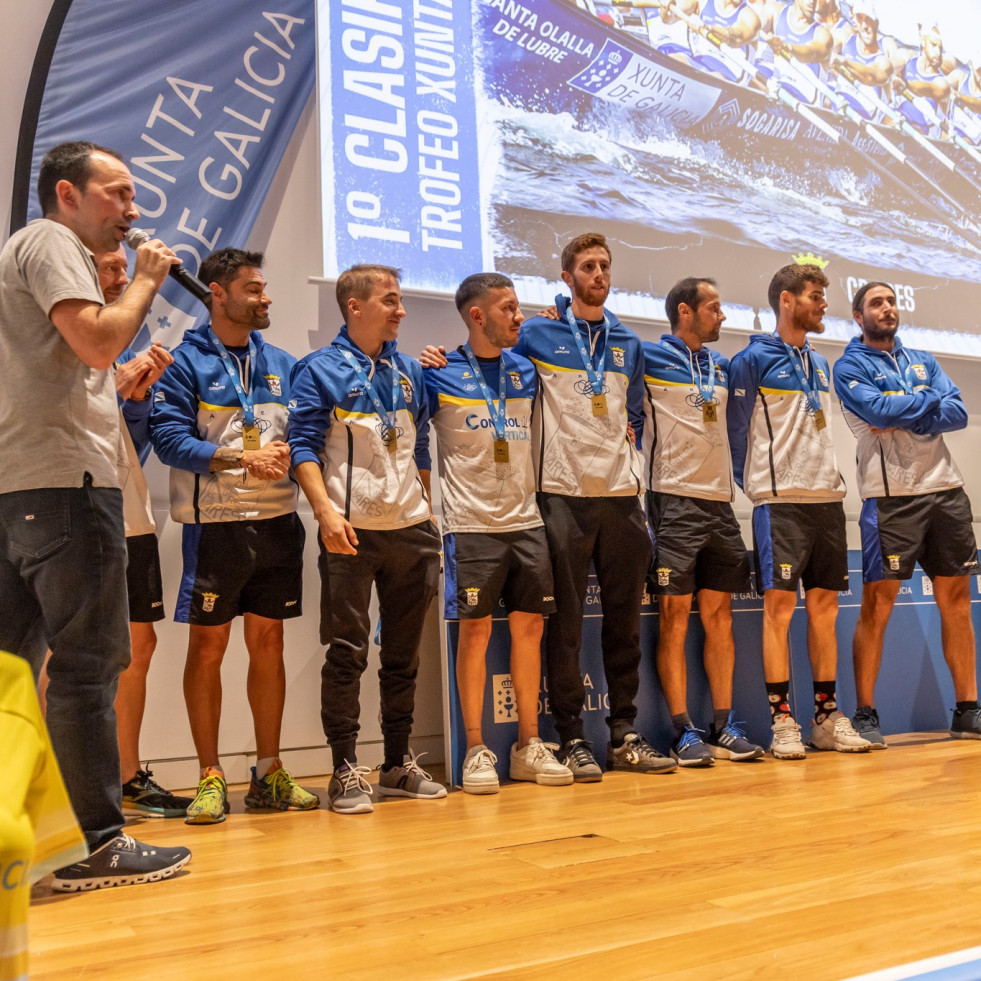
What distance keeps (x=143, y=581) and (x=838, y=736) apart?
250 centimetres

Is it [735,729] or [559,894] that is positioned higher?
[559,894]

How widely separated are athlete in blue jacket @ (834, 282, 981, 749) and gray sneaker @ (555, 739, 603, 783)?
4.15 feet

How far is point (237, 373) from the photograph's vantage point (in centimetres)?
313

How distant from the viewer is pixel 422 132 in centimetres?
397

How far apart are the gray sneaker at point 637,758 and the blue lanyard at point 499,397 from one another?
3.69ft

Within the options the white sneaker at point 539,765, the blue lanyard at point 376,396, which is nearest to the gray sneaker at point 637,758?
the white sneaker at point 539,765

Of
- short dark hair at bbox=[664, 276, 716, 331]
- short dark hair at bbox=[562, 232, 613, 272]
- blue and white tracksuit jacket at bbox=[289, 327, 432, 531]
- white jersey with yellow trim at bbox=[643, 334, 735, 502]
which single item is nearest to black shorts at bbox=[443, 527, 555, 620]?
blue and white tracksuit jacket at bbox=[289, 327, 432, 531]

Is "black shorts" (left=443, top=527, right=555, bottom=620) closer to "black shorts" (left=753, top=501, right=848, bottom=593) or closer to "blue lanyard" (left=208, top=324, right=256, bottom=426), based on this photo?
"blue lanyard" (left=208, top=324, right=256, bottom=426)

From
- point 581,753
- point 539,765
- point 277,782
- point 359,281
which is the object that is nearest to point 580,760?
point 581,753

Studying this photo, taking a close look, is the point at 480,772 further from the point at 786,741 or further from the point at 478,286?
the point at 478,286

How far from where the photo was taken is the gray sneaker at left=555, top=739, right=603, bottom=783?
3227 millimetres

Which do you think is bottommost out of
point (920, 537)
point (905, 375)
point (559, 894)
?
point (559, 894)

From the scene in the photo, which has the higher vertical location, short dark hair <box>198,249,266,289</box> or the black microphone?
short dark hair <box>198,249,266,289</box>

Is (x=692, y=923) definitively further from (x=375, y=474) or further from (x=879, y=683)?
(x=879, y=683)
